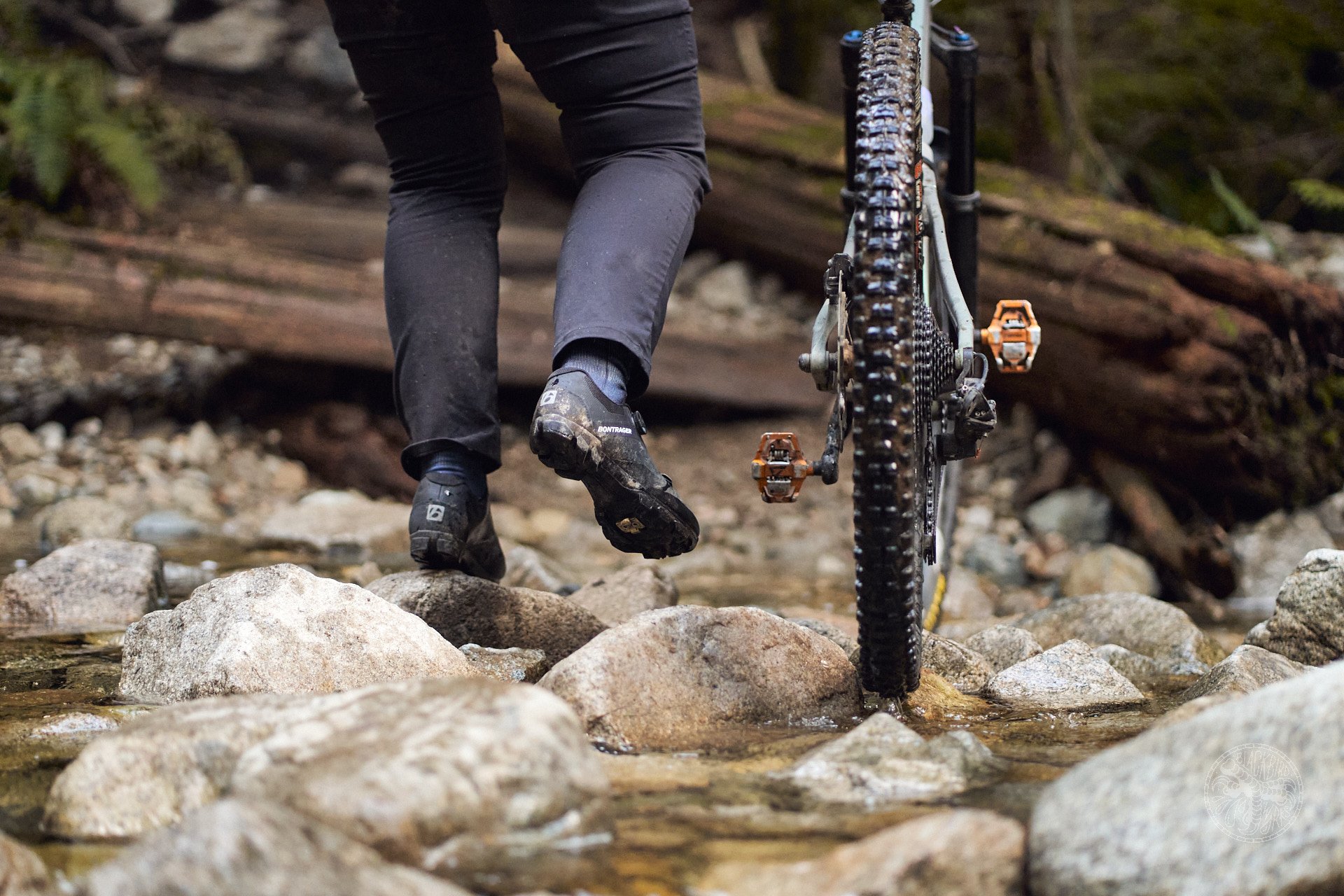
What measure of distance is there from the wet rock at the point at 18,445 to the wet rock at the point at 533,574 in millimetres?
2076

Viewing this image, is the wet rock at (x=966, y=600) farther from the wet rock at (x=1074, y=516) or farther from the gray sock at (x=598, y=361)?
the gray sock at (x=598, y=361)

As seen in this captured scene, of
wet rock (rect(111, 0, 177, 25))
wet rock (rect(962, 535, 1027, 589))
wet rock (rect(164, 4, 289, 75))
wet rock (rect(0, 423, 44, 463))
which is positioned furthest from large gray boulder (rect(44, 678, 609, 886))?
wet rock (rect(111, 0, 177, 25))

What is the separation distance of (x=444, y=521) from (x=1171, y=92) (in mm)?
5745

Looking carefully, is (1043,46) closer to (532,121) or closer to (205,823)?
(532,121)

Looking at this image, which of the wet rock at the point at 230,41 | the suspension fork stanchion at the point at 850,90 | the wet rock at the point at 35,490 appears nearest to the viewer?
the suspension fork stanchion at the point at 850,90

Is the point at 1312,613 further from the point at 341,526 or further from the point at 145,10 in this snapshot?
the point at 145,10

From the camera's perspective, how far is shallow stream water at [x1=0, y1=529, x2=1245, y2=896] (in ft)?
3.87

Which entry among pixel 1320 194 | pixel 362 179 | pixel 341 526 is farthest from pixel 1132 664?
pixel 362 179

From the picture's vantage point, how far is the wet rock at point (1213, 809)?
1.09 m

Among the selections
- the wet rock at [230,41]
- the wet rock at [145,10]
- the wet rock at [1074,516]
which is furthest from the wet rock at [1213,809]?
the wet rock at [145,10]

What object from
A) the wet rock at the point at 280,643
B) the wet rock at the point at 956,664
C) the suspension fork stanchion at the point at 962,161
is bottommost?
the wet rock at the point at 956,664

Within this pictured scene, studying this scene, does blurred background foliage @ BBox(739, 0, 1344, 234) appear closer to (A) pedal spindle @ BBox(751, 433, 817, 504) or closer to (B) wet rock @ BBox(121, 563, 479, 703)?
(A) pedal spindle @ BBox(751, 433, 817, 504)

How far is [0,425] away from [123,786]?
371cm

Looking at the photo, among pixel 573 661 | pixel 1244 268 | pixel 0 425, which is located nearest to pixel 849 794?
pixel 573 661
